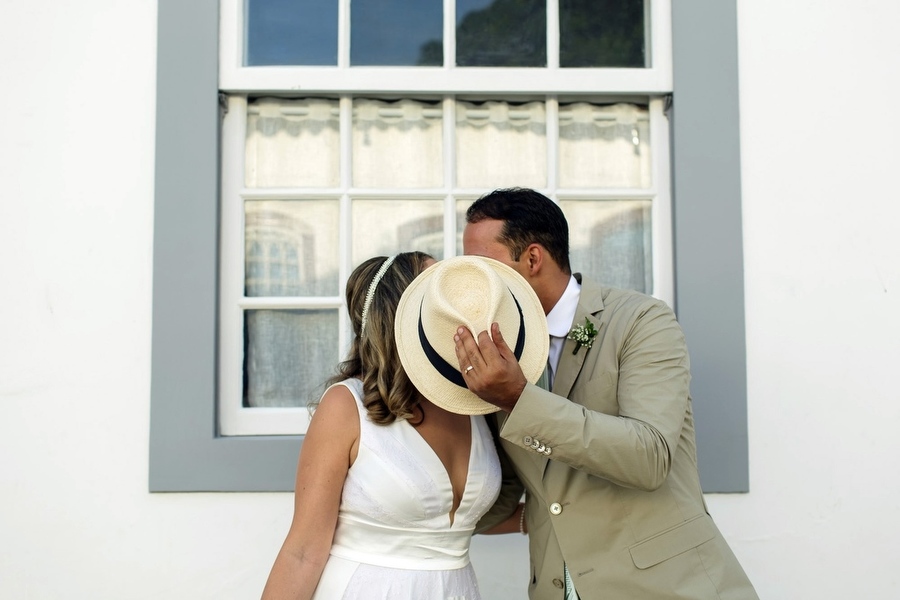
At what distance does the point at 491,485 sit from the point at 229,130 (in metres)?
1.78

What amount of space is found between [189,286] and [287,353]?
1.52 ft

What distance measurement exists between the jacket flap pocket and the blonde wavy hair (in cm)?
70

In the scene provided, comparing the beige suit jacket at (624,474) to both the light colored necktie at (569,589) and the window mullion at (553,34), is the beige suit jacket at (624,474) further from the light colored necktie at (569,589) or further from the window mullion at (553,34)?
the window mullion at (553,34)

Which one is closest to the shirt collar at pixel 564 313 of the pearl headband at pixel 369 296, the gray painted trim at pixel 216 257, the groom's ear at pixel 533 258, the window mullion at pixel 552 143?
the groom's ear at pixel 533 258

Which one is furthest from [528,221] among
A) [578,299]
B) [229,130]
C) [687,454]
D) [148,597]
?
[148,597]

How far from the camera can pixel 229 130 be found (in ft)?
10.6

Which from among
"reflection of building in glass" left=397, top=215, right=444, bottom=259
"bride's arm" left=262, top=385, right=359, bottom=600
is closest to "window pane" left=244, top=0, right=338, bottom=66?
"reflection of building in glass" left=397, top=215, right=444, bottom=259

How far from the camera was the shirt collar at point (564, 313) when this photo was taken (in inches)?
93.7

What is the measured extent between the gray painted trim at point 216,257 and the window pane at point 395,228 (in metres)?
0.56

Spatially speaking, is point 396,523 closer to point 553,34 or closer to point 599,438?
point 599,438

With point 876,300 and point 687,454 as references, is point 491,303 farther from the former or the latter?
point 876,300

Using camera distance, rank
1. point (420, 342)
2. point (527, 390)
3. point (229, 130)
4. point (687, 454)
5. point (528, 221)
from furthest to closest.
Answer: point (229, 130), point (528, 221), point (687, 454), point (420, 342), point (527, 390)

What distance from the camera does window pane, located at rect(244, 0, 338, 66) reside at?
326 centimetres

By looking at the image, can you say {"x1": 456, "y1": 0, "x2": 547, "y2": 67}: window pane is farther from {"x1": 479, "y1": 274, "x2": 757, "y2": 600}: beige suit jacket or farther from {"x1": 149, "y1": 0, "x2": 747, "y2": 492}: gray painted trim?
{"x1": 479, "y1": 274, "x2": 757, "y2": 600}: beige suit jacket
